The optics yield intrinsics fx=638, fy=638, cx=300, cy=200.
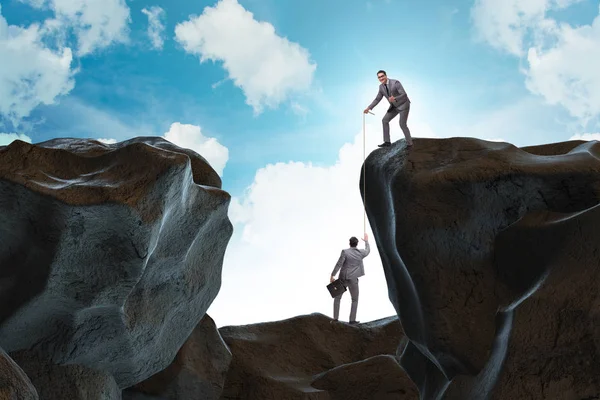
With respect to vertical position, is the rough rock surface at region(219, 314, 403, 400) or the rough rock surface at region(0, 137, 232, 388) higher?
the rough rock surface at region(0, 137, 232, 388)

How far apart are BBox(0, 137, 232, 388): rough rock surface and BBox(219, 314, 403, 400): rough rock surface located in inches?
144

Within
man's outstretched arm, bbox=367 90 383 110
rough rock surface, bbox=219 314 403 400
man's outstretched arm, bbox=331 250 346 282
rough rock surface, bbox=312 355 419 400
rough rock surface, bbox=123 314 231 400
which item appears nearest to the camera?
man's outstretched arm, bbox=367 90 383 110

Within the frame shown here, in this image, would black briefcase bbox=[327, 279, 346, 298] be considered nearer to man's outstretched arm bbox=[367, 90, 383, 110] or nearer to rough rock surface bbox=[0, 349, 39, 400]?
man's outstretched arm bbox=[367, 90, 383, 110]

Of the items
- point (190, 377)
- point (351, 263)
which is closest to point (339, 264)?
point (351, 263)

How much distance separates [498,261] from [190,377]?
19.9ft

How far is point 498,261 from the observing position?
24.8 ft

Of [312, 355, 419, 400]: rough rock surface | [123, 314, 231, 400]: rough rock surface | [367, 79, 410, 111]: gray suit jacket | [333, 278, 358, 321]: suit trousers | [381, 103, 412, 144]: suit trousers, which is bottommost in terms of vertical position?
[312, 355, 419, 400]: rough rock surface

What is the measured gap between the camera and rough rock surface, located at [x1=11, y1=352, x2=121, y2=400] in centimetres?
Result: 829

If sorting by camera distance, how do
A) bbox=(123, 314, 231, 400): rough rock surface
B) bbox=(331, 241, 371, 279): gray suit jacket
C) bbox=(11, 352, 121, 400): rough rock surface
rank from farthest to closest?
1. bbox=(331, 241, 371, 279): gray suit jacket
2. bbox=(123, 314, 231, 400): rough rock surface
3. bbox=(11, 352, 121, 400): rough rock surface

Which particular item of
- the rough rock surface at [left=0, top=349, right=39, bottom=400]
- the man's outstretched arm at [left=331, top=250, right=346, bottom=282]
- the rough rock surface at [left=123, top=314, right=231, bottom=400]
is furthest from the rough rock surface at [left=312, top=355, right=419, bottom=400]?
the rough rock surface at [left=0, top=349, right=39, bottom=400]

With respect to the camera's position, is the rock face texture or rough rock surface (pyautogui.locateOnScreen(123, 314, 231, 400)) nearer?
the rock face texture

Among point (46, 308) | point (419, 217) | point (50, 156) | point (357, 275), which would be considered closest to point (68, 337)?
point (46, 308)

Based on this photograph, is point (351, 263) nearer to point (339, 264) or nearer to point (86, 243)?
point (339, 264)

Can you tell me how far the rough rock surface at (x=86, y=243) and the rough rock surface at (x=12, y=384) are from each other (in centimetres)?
288
